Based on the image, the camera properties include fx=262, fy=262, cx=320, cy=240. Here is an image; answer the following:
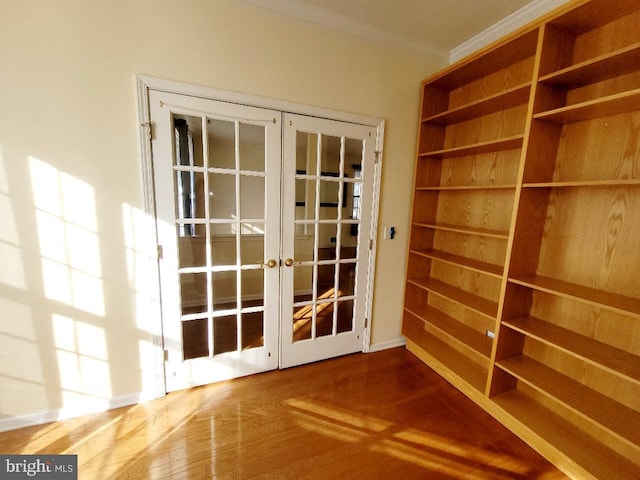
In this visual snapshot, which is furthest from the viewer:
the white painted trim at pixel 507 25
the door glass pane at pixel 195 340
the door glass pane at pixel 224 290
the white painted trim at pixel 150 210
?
the door glass pane at pixel 224 290

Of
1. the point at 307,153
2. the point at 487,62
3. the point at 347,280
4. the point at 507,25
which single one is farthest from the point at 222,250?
the point at 507,25

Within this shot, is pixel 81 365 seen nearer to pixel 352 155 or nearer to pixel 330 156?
pixel 330 156

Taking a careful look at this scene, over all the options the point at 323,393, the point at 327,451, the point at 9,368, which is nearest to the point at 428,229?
the point at 323,393

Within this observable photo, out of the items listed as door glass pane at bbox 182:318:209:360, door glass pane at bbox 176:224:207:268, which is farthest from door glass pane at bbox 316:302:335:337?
door glass pane at bbox 176:224:207:268

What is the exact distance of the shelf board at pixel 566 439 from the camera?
1328 mm

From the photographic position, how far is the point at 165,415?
173 centimetres

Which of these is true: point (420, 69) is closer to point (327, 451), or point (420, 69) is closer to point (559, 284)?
point (559, 284)

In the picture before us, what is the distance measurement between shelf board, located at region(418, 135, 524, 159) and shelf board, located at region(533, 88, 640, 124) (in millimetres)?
178

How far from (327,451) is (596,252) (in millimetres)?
1893

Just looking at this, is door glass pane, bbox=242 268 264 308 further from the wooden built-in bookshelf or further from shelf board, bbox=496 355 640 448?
shelf board, bbox=496 355 640 448

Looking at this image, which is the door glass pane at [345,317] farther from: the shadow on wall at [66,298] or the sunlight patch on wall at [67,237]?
the sunlight patch on wall at [67,237]

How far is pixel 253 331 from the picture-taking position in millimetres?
2357

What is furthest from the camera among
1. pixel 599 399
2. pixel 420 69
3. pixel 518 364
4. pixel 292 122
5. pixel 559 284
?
pixel 420 69

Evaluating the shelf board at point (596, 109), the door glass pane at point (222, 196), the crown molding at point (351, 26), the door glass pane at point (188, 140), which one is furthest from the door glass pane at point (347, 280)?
the crown molding at point (351, 26)
